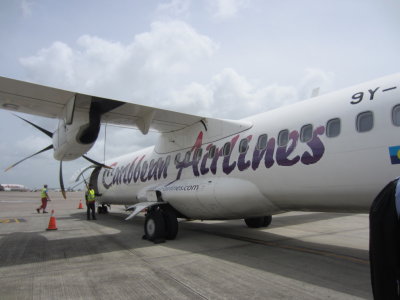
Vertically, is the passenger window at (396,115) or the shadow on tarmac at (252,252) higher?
the passenger window at (396,115)

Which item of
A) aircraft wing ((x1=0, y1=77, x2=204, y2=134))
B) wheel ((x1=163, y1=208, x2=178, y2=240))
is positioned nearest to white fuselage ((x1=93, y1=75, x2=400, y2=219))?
wheel ((x1=163, y1=208, x2=178, y2=240))

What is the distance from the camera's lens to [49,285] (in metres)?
A: 5.04

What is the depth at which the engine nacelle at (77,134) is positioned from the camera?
27.3ft

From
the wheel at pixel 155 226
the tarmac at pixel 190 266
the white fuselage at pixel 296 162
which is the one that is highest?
the white fuselage at pixel 296 162

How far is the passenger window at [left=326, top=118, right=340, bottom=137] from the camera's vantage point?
5953 mm

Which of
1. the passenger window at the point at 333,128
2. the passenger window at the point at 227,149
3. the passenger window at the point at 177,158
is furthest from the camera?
the passenger window at the point at 177,158

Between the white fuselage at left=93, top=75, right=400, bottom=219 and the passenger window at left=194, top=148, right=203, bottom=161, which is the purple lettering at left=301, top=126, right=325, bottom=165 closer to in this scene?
the white fuselage at left=93, top=75, right=400, bottom=219

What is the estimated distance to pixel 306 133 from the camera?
21.2 ft

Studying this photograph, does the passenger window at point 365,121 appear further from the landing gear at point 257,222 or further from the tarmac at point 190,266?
the landing gear at point 257,222

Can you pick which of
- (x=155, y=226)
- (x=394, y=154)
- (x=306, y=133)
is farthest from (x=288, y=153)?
(x=155, y=226)

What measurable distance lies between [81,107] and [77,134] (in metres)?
0.81

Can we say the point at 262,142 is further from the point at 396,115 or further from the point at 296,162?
the point at 396,115

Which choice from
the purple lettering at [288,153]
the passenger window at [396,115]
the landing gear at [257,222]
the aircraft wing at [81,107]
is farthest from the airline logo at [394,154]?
the landing gear at [257,222]

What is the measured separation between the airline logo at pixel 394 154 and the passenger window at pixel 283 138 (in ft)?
6.91
